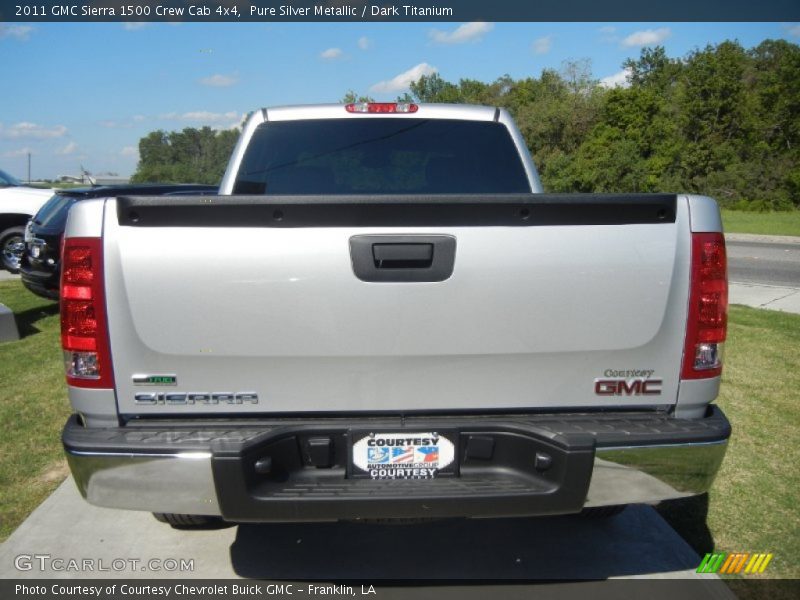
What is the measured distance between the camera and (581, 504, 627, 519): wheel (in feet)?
11.8

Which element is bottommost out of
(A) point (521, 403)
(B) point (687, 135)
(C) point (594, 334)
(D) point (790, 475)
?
(D) point (790, 475)

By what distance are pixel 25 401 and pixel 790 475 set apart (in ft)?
18.3

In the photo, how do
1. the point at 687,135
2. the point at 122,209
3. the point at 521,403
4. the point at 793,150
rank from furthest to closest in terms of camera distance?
the point at 687,135 → the point at 793,150 → the point at 521,403 → the point at 122,209

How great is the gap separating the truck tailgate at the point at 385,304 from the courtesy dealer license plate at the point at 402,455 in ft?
0.35

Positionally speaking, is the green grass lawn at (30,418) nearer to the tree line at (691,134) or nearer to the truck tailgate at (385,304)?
the truck tailgate at (385,304)

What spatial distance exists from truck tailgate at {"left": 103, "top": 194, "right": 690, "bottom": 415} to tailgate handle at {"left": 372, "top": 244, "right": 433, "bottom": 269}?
61 mm

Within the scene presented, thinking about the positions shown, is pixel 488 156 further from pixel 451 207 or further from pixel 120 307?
pixel 120 307

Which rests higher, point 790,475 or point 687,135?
point 687,135

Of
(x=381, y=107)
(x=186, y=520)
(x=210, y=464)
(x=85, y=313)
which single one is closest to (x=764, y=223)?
(x=381, y=107)

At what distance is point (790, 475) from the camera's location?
439 cm

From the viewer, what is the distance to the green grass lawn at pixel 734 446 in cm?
373

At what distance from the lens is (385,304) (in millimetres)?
2568

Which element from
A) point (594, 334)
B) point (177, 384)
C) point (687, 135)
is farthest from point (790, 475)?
point (687, 135)

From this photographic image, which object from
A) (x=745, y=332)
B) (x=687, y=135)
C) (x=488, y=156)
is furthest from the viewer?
(x=687, y=135)
